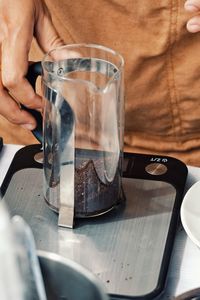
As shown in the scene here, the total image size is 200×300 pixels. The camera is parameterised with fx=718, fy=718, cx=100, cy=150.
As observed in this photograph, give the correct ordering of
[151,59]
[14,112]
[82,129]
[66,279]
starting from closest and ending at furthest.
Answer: [66,279], [82,129], [14,112], [151,59]

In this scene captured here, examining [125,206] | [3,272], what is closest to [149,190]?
[125,206]

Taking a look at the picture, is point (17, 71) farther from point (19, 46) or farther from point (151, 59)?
point (151, 59)

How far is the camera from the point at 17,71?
2.29 ft

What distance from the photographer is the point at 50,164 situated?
66 centimetres

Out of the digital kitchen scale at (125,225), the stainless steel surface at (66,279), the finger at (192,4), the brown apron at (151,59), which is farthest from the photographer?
the brown apron at (151,59)

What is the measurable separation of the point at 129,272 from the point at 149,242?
5cm

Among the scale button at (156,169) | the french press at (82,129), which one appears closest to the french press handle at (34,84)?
the french press at (82,129)

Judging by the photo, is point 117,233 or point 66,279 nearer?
point 66,279

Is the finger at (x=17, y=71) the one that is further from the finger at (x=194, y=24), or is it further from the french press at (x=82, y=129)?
the finger at (x=194, y=24)

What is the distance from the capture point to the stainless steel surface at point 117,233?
59 cm

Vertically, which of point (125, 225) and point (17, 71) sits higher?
point (17, 71)

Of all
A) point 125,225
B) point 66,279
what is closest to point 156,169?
point 125,225

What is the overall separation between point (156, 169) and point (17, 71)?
6.7 inches

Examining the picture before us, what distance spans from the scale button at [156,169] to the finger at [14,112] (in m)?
0.12
